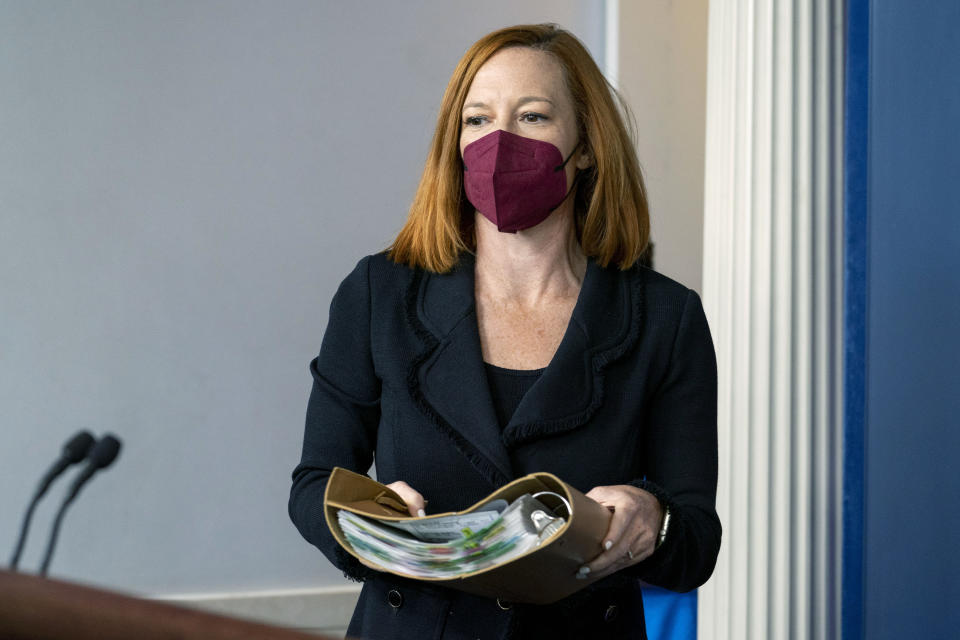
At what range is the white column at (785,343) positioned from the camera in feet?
8.14

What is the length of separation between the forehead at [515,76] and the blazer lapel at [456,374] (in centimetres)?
28

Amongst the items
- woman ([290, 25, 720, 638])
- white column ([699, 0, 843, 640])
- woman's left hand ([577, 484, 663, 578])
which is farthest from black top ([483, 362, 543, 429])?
white column ([699, 0, 843, 640])

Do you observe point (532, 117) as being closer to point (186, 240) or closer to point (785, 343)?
point (785, 343)

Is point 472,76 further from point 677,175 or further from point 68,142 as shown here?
point 677,175

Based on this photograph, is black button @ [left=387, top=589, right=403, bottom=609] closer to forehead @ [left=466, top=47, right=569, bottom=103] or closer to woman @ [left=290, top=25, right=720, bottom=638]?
woman @ [left=290, top=25, right=720, bottom=638]

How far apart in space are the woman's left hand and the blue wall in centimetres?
99

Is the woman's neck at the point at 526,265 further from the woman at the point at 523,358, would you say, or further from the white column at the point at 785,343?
the white column at the point at 785,343

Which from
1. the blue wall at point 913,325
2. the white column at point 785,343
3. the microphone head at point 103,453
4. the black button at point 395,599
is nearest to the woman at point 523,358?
the black button at point 395,599

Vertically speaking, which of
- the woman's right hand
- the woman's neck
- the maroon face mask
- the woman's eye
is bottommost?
the woman's right hand

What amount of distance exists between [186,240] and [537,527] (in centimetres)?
233

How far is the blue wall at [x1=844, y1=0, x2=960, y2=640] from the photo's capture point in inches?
77.7

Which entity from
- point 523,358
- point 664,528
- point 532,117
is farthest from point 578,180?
point 664,528

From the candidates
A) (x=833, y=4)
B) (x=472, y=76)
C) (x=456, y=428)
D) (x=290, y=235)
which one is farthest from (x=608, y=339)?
(x=290, y=235)

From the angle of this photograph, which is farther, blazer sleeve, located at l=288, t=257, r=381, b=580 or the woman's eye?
the woman's eye
